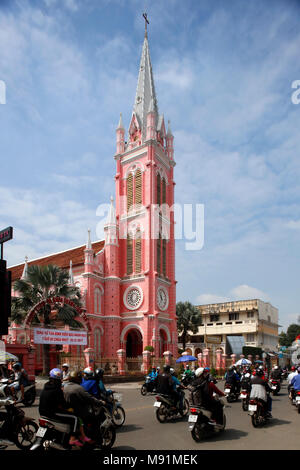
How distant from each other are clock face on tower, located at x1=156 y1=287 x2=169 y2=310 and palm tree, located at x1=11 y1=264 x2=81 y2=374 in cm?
1365

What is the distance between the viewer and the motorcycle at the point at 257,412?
944cm

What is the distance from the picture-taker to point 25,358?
21281 mm

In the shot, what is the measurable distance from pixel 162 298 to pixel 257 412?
3179 centimetres

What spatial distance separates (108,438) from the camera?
293 inches

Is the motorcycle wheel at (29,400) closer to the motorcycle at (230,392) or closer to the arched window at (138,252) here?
the motorcycle at (230,392)

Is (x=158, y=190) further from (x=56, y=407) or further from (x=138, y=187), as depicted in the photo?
(x=56, y=407)

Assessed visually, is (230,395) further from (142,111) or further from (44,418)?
(142,111)

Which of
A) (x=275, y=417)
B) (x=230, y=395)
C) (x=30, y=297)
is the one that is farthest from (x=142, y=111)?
(x=275, y=417)

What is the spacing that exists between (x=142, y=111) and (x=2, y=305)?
41.1 meters

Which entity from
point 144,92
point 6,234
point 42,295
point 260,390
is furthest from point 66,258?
point 260,390

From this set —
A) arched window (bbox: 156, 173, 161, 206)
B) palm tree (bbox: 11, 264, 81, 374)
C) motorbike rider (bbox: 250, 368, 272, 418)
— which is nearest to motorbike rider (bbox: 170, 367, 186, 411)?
motorbike rider (bbox: 250, 368, 272, 418)

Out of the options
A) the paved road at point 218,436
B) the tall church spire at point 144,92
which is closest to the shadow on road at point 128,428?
the paved road at point 218,436

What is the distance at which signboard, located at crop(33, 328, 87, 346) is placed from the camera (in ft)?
78.1
